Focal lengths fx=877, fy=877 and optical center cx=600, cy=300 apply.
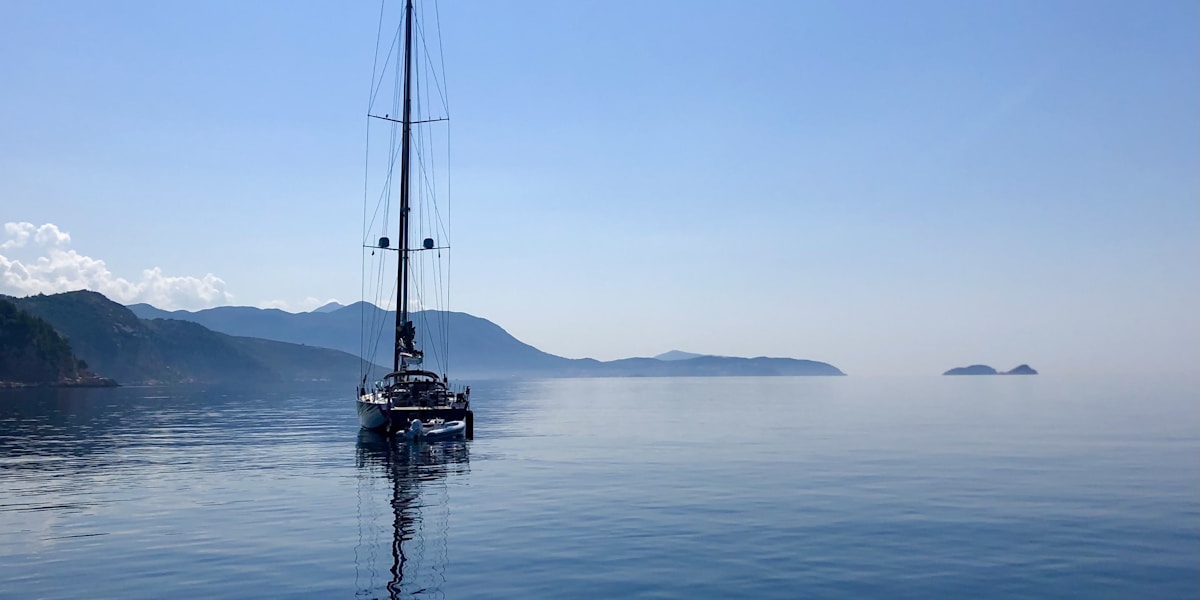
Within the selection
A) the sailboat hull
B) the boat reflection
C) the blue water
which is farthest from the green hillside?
the boat reflection

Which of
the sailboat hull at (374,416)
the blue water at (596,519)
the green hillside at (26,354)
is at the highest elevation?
the green hillside at (26,354)

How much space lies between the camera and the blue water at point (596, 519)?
2169 cm

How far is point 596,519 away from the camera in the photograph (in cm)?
3070

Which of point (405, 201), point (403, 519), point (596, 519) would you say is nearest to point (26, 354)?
point (405, 201)

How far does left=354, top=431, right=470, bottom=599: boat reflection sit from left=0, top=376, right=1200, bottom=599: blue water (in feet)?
0.41

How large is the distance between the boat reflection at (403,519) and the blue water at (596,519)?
4.9 inches

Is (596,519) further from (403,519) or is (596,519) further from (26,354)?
(26,354)

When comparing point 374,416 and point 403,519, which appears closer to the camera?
point 403,519

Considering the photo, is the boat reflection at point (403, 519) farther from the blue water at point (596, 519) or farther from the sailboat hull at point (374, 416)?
the sailboat hull at point (374, 416)

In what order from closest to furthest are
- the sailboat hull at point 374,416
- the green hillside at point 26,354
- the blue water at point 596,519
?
the blue water at point 596,519, the sailboat hull at point 374,416, the green hillside at point 26,354

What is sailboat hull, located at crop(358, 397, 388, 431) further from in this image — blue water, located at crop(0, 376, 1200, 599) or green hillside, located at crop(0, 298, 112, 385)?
green hillside, located at crop(0, 298, 112, 385)

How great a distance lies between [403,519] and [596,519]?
268 inches

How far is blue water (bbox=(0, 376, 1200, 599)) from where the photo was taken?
71.2 ft

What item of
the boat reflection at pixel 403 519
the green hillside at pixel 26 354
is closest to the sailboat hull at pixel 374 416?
the boat reflection at pixel 403 519
